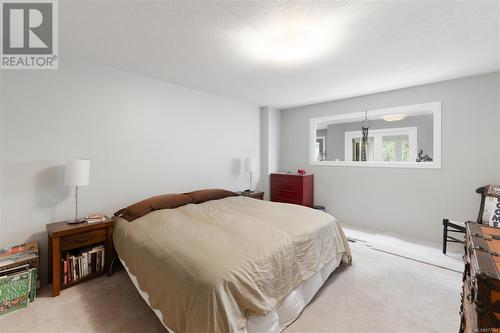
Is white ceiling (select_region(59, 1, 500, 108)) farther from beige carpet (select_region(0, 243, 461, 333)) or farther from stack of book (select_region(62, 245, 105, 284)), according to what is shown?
beige carpet (select_region(0, 243, 461, 333))

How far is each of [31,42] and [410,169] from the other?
5.00 metres

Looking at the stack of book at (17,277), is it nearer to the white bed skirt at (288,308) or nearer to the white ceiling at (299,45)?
the white bed skirt at (288,308)

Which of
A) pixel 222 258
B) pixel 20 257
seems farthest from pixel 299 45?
pixel 20 257

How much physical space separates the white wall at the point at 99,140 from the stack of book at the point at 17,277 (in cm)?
24

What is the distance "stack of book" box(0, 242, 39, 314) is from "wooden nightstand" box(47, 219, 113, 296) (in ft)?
0.46

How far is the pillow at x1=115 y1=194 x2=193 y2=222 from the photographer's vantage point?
8.09 ft

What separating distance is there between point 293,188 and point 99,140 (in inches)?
131

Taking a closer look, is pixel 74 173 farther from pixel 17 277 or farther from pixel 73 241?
pixel 17 277

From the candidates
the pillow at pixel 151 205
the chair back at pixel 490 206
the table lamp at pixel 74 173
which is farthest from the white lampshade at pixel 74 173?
the chair back at pixel 490 206

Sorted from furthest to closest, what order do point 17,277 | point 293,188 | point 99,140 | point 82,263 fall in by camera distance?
1. point 293,188
2. point 99,140
3. point 82,263
4. point 17,277

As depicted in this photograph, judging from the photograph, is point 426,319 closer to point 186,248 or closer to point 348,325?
point 348,325

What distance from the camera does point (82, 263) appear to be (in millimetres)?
2223

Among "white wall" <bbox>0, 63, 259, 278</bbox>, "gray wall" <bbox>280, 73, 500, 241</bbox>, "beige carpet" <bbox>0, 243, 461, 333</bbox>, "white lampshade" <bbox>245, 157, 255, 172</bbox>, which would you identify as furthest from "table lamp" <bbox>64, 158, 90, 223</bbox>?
"gray wall" <bbox>280, 73, 500, 241</bbox>

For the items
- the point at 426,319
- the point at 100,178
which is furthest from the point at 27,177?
the point at 426,319
